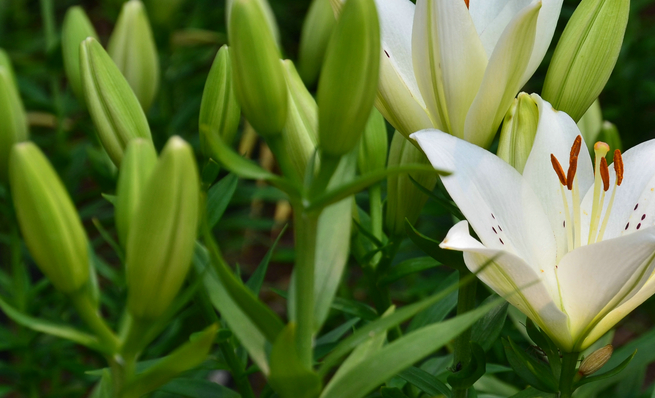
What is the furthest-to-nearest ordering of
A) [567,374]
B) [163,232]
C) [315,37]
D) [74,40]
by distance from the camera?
[315,37], [74,40], [567,374], [163,232]

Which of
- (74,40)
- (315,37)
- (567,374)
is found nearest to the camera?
(567,374)

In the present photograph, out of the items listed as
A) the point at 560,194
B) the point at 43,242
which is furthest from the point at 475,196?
the point at 43,242

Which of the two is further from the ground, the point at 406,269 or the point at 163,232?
the point at 163,232

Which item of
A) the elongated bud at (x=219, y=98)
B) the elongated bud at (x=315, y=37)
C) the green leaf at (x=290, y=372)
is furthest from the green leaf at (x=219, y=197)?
the elongated bud at (x=315, y=37)

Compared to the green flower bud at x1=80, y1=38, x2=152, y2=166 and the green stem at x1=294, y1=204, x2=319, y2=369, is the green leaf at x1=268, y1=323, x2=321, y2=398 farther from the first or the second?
the green flower bud at x1=80, y1=38, x2=152, y2=166

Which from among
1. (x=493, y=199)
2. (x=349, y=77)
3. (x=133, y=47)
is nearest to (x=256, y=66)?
(x=349, y=77)

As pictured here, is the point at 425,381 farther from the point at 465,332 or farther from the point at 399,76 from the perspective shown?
the point at 399,76

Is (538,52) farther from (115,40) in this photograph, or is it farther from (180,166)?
→ (115,40)
